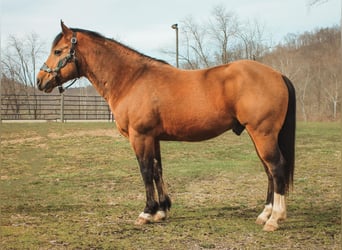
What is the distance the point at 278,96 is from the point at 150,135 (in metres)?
1.44

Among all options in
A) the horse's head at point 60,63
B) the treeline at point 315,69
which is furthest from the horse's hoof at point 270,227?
the treeline at point 315,69

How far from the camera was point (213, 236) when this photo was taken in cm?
360

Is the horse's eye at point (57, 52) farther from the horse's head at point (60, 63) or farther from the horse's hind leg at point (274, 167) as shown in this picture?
the horse's hind leg at point (274, 167)

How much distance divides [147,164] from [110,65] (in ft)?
4.25

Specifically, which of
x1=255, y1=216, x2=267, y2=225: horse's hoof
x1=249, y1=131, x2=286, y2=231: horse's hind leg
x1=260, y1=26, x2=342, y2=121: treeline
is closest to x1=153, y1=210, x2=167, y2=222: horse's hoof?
x1=255, y1=216, x2=267, y2=225: horse's hoof

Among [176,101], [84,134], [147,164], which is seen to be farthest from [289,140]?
[84,134]

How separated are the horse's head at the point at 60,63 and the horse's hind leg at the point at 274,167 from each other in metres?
2.29

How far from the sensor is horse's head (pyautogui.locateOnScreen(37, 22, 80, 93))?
434 centimetres

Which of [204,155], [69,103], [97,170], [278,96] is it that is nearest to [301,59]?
[69,103]

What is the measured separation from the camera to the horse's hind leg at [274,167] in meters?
3.79

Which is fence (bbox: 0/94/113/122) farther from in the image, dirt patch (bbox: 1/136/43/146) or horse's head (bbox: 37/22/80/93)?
horse's head (bbox: 37/22/80/93)

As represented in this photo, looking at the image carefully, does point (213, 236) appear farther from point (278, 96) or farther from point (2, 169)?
point (2, 169)

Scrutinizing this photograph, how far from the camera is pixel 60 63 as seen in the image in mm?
4344

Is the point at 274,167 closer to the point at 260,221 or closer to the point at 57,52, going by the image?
the point at 260,221
